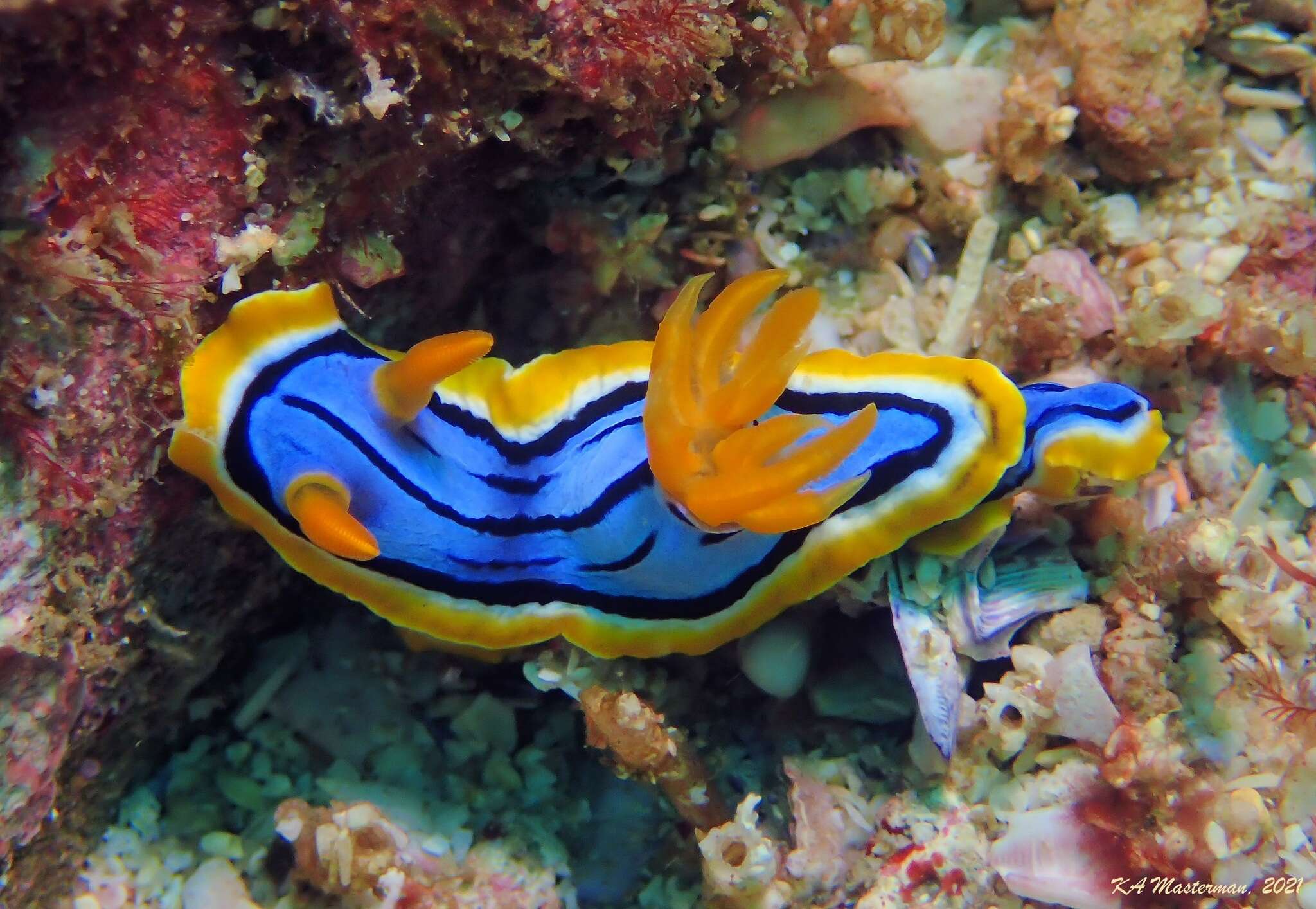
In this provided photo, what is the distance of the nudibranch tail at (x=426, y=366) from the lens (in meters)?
3.01

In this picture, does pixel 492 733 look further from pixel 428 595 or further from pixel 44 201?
pixel 44 201

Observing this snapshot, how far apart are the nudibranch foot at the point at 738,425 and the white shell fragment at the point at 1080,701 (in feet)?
4.05

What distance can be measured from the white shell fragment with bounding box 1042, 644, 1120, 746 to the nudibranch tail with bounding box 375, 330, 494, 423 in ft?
8.22

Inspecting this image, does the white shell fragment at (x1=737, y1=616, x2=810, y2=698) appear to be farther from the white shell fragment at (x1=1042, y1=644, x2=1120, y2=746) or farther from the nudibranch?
the white shell fragment at (x1=1042, y1=644, x2=1120, y2=746)

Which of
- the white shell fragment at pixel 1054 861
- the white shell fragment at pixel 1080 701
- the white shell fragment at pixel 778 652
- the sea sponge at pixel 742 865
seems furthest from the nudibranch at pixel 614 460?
the white shell fragment at pixel 1054 861

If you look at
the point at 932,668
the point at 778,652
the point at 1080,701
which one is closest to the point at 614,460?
the point at 778,652

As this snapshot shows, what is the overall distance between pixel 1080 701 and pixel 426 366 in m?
2.74

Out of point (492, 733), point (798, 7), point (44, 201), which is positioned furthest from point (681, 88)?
point (492, 733)

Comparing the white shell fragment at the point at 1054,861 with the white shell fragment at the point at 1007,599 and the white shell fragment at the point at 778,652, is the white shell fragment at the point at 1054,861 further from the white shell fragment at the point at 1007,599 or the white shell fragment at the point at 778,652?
the white shell fragment at the point at 778,652

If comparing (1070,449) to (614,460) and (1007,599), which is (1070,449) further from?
(614,460)

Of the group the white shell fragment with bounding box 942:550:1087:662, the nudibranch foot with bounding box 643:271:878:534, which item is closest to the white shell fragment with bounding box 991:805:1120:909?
the white shell fragment with bounding box 942:550:1087:662

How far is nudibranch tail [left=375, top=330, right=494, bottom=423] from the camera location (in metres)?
3.01

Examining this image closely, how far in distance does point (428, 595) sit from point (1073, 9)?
12.0 ft

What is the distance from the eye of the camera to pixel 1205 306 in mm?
3615
